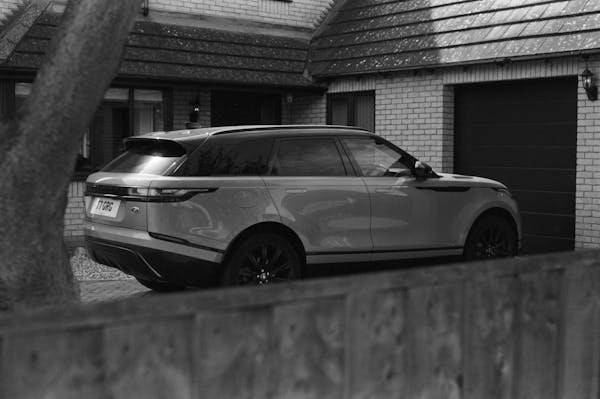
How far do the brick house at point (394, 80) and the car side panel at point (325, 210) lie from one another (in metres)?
4.43

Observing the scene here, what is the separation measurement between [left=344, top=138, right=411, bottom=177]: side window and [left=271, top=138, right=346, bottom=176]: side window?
0.22 m

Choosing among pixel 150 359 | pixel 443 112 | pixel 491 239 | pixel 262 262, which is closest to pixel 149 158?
pixel 262 262

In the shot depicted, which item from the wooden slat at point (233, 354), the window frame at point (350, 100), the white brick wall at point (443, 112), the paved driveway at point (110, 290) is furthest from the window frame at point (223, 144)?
the window frame at point (350, 100)

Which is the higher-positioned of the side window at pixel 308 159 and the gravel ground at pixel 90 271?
the side window at pixel 308 159

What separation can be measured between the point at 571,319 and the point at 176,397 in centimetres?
179

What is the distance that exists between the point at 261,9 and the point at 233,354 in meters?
13.6

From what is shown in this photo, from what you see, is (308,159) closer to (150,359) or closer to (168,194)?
(168,194)

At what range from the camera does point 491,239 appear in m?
9.44

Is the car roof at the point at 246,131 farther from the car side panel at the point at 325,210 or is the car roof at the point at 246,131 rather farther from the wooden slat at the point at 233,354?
the wooden slat at the point at 233,354

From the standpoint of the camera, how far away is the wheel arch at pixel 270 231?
7566 mm

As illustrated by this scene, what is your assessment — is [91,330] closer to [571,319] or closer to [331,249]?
[571,319]

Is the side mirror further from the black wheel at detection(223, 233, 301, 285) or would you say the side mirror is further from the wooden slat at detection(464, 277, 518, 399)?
the wooden slat at detection(464, 277, 518, 399)

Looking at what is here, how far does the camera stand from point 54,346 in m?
2.40

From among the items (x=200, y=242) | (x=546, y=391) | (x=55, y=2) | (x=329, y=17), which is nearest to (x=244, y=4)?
(x=329, y=17)
